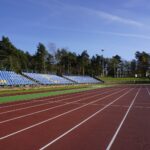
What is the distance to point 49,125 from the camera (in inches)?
427

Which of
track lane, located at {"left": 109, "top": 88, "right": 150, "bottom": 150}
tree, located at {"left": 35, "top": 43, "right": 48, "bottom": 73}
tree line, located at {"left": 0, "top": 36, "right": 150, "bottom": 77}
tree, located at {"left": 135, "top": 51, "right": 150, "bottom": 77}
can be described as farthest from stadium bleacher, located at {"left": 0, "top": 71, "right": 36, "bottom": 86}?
tree, located at {"left": 135, "top": 51, "right": 150, "bottom": 77}

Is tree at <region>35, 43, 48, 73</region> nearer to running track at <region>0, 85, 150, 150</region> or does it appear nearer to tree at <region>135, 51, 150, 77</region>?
tree at <region>135, 51, 150, 77</region>

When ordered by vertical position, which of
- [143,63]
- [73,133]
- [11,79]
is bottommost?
[73,133]

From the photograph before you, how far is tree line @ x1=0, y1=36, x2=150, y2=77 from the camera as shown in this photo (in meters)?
72.5

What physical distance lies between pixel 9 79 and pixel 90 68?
238ft

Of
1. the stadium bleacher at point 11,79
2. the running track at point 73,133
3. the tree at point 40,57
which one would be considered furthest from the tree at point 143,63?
the running track at point 73,133

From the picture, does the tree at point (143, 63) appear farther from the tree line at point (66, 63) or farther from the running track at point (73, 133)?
the running track at point (73, 133)

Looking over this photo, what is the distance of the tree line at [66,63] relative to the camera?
238ft

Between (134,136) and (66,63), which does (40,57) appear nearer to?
(66,63)

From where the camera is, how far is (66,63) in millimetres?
101312

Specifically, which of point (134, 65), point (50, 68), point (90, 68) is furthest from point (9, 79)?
point (134, 65)

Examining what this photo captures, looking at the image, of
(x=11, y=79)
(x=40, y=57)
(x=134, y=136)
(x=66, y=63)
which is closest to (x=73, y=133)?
(x=134, y=136)

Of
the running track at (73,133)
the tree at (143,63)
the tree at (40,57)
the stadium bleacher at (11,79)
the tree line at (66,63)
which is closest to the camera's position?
the running track at (73,133)

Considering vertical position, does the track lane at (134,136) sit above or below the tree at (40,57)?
below
